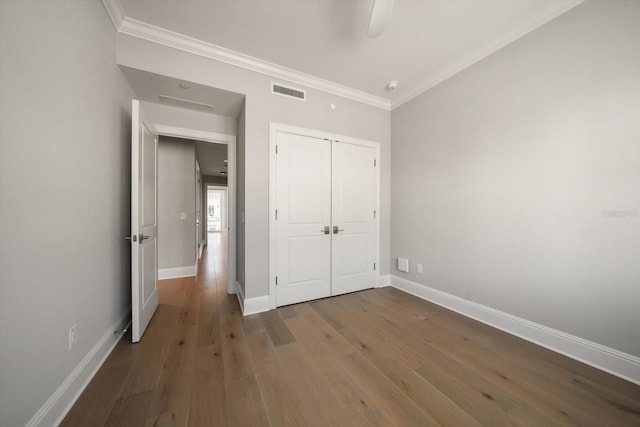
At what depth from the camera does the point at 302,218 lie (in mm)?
2822

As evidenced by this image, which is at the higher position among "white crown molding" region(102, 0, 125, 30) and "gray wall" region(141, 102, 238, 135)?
"white crown molding" region(102, 0, 125, 30)

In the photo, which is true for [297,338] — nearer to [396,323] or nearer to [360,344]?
A: [360,344]

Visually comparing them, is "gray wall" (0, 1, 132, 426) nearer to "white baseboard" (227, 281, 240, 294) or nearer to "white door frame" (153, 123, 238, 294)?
"white door frame" (153, 123, 238, 294)

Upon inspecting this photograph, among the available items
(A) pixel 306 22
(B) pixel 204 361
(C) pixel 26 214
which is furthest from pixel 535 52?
(B) pixel 204 361

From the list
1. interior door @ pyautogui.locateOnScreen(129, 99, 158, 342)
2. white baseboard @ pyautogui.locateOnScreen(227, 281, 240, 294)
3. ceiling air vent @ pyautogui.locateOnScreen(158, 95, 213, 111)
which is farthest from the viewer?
white baseboard @ pyautogui.locateOnScreen(227, 281, 240, 294)

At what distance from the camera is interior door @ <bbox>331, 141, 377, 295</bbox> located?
9.98 feet

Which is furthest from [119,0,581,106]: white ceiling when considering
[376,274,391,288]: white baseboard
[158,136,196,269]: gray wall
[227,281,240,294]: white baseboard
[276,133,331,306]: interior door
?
[227,281,240,294]: white baseboard

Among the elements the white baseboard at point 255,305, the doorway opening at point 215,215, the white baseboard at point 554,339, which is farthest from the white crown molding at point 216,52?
the doorway opening at point 215,215

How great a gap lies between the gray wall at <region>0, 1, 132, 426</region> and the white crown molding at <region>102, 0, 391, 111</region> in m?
0.21

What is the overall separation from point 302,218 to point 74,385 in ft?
7.22

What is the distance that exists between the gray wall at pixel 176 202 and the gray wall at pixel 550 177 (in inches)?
160

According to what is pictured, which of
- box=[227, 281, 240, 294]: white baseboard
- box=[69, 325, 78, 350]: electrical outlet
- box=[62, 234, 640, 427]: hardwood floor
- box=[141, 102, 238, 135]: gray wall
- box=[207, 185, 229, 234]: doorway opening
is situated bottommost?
box=[62, 234, 640, 427]: hardwood floor

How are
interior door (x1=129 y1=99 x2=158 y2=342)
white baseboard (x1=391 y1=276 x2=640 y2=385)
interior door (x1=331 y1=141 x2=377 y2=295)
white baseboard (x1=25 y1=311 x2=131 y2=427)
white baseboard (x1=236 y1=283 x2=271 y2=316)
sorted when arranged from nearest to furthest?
white baseboard (x1=25 y1=311 x2=131 y2=427) < white baseboard (x1=391 y1=276 x2=640 y2=385) < interior door (x1=129 y1=99 x2=158 y2=342) < white baseboard (x1=236 y1=283 x2=271 y2=316) < interior door (x1=331 y1=141 x2=377 y2=295)

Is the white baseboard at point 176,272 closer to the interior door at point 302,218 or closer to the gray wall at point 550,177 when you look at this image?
the interior door at point 302,218
